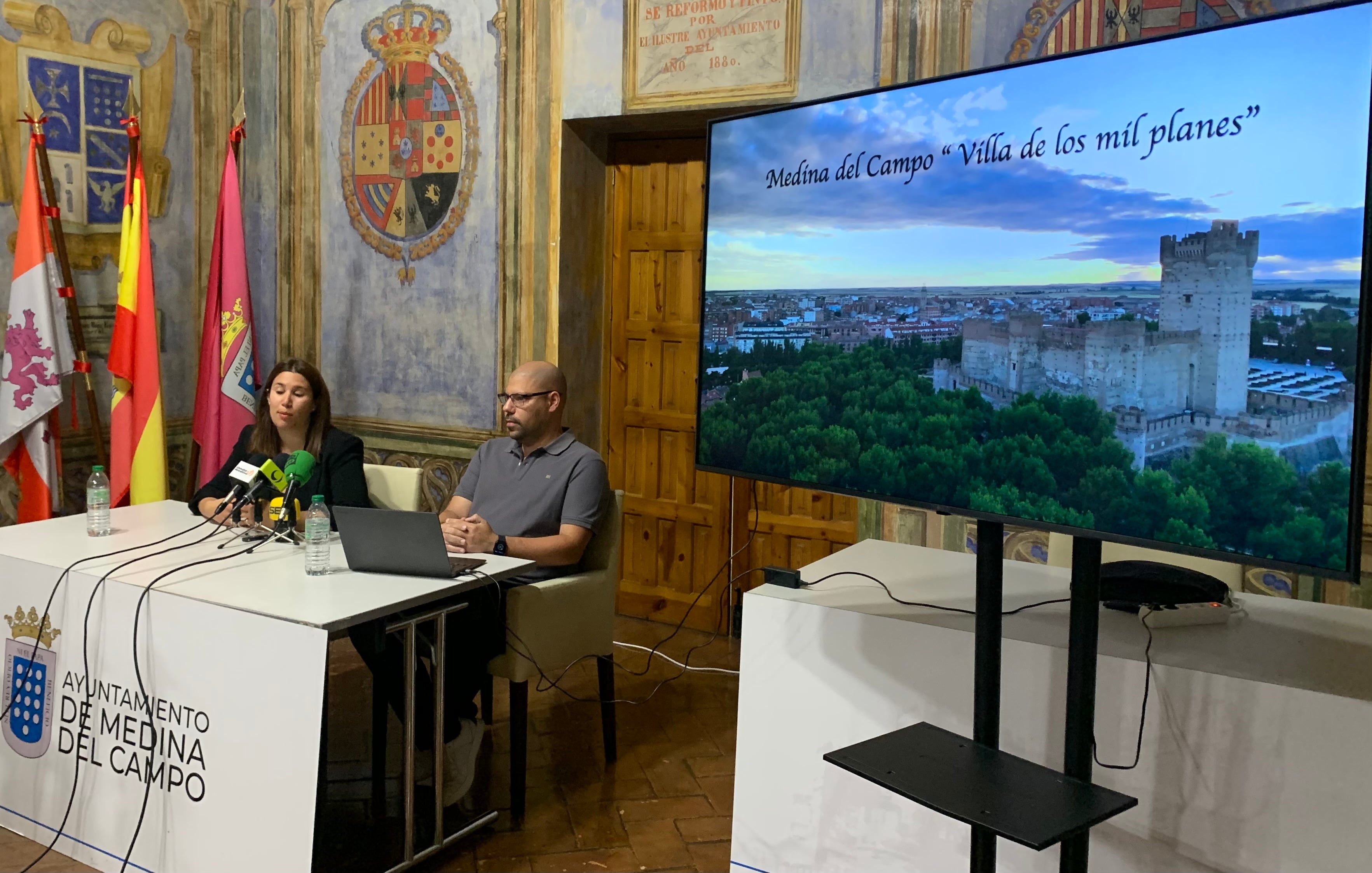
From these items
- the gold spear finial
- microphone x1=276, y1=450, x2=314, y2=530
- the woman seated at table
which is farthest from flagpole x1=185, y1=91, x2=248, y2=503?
microphone x1=276, y1=450, x2=314, y2=530

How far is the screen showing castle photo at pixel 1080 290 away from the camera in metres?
1.40

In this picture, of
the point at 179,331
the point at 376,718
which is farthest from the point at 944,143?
the point at 179,331

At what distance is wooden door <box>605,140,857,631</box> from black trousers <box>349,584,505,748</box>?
175 centimetres

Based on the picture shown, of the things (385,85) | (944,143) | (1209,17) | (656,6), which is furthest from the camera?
(385,85)

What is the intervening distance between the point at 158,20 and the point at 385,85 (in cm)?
108

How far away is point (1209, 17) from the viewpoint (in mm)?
3658

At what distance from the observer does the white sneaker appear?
3.03m

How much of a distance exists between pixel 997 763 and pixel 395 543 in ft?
5.62

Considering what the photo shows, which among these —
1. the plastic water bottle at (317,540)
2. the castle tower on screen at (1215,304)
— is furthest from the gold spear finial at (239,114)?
the castle tower on screen at (1215,304)

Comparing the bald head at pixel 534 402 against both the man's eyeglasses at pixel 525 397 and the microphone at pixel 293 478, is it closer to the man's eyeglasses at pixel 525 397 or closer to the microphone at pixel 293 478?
the man's eyeglasses at pixel 525 397

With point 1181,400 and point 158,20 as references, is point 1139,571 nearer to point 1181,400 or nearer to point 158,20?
point 1181,400

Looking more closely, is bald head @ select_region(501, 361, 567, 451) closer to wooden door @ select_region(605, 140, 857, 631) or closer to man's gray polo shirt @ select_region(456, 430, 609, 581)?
man's gray polo shirt @ select_region(456, 430, 609, 581)

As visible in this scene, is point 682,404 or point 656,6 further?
point 682,404

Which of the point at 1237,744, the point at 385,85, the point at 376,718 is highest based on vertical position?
the point at 385,85
